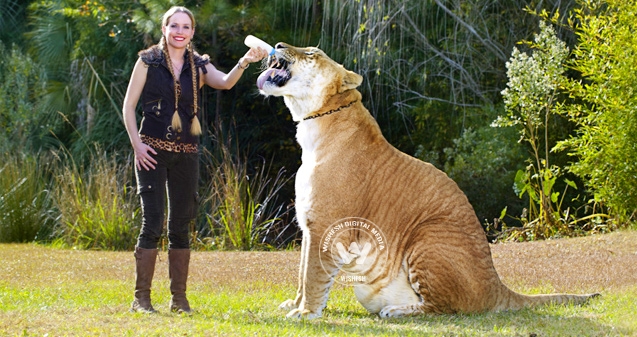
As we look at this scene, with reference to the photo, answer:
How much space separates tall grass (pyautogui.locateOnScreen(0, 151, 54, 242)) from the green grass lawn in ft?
9.97

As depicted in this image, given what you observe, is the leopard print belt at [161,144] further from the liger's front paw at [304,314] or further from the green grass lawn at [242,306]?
the liger's front paw at [304,314]

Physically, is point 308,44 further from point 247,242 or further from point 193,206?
point 193,206

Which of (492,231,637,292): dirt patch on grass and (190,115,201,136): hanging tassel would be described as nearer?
(190,115,201,136): hanging tassel

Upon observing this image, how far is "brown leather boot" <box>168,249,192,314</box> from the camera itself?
5.93 m

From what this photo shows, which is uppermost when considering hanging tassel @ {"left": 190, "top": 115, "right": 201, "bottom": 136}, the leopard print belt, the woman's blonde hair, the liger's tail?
the woman's blonde hair

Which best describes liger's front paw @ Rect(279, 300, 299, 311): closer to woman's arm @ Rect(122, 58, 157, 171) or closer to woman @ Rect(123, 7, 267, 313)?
woman @ Rect(123, 7, 267, 313)

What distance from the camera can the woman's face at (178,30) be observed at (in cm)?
583

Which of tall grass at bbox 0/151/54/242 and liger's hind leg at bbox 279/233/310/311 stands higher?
liger's hind leg at bbox 279/233/310/311

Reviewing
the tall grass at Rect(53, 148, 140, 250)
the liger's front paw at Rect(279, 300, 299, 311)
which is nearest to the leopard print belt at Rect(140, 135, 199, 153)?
the liger's front paw at Rect(279, 300, 299, 311)

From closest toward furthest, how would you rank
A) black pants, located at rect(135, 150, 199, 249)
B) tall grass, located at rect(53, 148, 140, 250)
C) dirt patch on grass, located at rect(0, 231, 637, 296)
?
black pants, located at rect(135, 150, 199, 249) < dirt patch on grass, located at rect(0, 231, 637, 296) < tall grass, located at rect(53, 148, 140, 250)

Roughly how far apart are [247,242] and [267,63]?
19.1 feet

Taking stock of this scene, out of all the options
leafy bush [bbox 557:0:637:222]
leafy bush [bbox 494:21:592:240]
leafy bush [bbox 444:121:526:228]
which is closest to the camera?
leafy bush [bbox 557:0:637:222]

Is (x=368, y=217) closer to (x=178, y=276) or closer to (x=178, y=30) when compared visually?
(x=178, y=276)

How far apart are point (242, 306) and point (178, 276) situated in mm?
655
